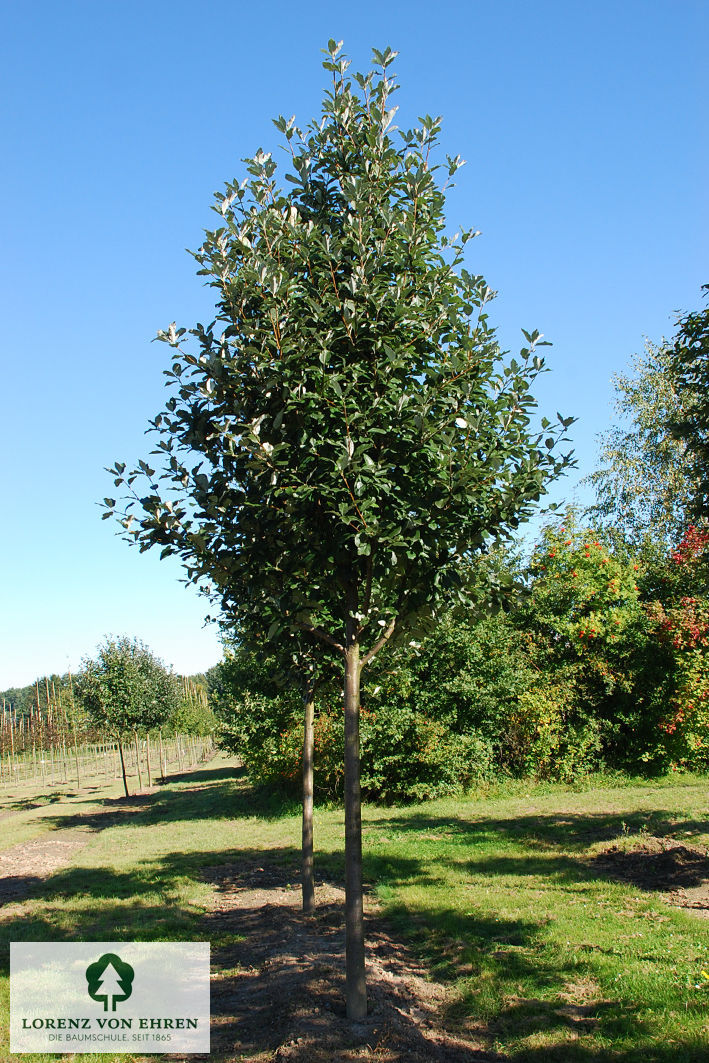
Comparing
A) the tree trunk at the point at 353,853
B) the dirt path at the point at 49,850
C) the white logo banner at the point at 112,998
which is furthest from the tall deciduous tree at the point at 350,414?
the dirt path at the point at 49,850

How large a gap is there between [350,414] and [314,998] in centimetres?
456

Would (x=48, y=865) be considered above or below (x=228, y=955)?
below

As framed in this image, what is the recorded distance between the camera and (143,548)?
5.45 meters

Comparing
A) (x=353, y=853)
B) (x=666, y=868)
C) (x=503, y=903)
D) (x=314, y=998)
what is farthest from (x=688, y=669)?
(x=353, y=853)

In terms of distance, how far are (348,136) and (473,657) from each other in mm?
16459

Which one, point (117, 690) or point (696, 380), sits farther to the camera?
point (117, 690)

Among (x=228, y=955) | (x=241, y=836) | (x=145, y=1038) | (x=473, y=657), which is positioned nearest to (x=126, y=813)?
(x=241, y=836)

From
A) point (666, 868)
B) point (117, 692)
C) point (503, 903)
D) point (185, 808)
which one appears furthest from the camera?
point (117, 692)

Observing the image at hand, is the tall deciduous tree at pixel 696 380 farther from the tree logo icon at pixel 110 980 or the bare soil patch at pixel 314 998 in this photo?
the tree logo icon at pixel 110 980

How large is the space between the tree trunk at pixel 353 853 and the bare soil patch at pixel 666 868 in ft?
15.2

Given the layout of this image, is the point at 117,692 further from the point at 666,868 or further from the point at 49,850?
the point at 666,868

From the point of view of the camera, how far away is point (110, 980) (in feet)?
20.8

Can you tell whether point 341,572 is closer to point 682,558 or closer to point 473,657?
point 473,657

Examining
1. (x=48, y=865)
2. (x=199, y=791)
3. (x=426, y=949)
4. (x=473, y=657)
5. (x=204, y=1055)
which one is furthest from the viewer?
(x=199, y=791)
